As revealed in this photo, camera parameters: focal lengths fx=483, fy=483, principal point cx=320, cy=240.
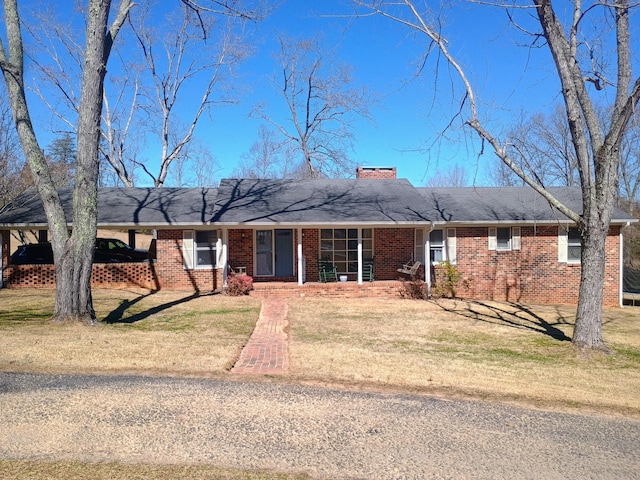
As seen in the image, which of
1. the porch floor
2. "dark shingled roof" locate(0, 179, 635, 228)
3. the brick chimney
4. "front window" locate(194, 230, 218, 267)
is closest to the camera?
the porch floor

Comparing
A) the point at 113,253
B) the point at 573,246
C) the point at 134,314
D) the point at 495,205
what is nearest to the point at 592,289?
the point at 573,246

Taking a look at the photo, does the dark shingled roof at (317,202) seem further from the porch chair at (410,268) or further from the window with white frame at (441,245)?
the porch chair at (410,268)

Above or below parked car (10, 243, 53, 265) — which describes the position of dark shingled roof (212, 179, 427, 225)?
above

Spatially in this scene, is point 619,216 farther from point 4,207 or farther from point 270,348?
point 4,207

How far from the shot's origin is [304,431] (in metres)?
4.31

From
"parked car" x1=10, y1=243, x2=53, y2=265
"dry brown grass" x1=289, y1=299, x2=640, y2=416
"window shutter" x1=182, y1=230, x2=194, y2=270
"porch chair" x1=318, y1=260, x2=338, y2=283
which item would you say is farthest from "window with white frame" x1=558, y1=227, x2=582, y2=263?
"parked car" x1=10, y1=243, x2=53, y2=265

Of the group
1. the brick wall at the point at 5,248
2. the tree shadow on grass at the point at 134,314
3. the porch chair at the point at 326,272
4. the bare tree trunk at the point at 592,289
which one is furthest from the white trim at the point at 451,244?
the brick wall at the point at 5,248

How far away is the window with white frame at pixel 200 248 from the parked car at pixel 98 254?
409cm

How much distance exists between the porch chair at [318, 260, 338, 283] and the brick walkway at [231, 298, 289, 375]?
409cm

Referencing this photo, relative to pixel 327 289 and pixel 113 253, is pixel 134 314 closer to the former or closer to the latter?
pixel 327 289

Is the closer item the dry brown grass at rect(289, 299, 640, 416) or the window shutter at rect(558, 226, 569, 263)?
the dry brown grass at rect(289, 299, 640, 416)

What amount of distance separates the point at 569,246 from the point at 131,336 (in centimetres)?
1416

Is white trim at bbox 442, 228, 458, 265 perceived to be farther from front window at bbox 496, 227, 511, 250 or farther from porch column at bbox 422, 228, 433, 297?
front window at bbox 496, 227, 511, 250

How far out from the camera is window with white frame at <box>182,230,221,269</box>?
51.6 feet
